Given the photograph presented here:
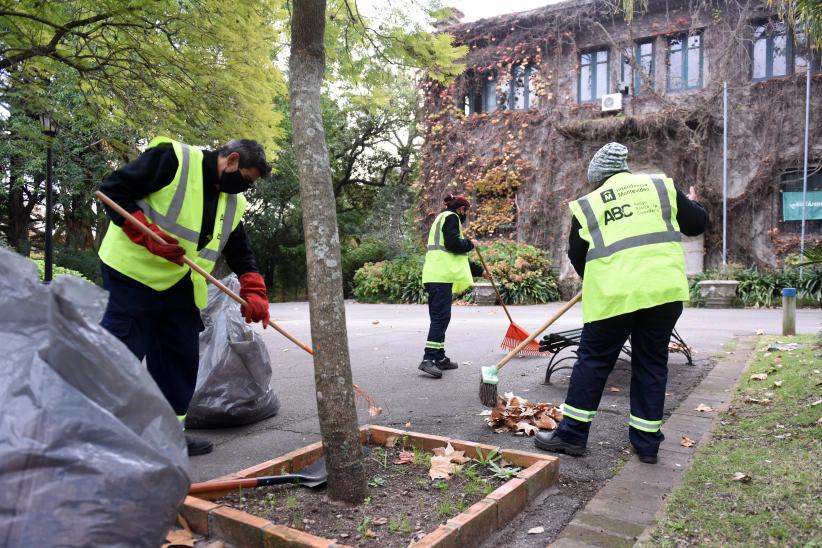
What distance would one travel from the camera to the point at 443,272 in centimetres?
579

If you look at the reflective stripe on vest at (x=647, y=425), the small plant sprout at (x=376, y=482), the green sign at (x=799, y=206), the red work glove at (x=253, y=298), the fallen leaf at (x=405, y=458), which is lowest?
the small plant sprout at (x=376, y=482)

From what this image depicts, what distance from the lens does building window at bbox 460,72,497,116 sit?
17703 mm

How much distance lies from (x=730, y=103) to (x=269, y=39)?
12.8 meters

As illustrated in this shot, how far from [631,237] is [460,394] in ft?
6.96

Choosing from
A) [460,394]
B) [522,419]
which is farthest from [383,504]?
[460,394]

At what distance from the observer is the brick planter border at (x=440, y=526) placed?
2.11 meters

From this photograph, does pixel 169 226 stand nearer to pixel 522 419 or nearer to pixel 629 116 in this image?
pixel 522 419

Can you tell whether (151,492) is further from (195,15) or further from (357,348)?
(357,348)

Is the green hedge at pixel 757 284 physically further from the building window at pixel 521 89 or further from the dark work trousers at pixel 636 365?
the dark work trousers at pixel 636 365

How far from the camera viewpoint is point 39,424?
1.41 metres

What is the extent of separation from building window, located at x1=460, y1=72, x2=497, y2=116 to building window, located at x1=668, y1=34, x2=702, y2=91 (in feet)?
15.4

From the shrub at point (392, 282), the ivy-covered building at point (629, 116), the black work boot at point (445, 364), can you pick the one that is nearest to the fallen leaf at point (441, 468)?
the black work boot at point (445, 364)

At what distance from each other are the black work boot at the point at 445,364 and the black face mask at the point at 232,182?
3.17 meters

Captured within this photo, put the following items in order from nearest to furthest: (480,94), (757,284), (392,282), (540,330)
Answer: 1. (540,330)
2. (757,284)
3. (392,282)
4. (480,94)
